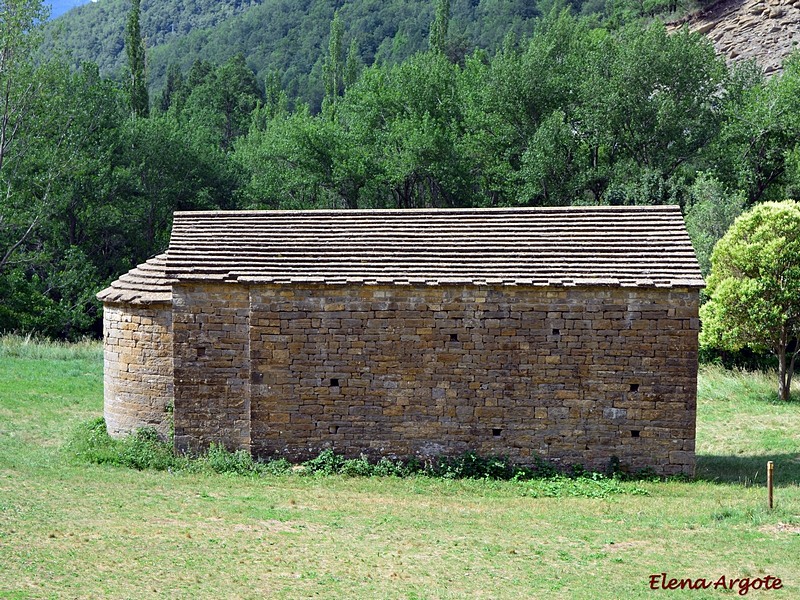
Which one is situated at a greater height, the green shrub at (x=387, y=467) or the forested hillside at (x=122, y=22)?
the forested hillside at (x=122, y=22)

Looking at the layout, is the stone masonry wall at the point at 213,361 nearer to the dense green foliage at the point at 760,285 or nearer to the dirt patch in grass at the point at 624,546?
the dirt patch in grass at the point at 624,546

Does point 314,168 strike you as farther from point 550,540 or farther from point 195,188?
point 550,540

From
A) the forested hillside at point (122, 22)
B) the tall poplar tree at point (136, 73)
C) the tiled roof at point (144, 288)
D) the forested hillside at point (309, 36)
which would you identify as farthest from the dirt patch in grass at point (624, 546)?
the forested hillside at point (122, 22)

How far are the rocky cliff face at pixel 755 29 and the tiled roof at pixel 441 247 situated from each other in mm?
41481

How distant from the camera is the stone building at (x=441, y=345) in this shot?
46.2ft

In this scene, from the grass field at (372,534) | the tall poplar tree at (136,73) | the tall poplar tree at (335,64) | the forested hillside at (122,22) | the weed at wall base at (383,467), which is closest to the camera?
the grass field at (372,534)

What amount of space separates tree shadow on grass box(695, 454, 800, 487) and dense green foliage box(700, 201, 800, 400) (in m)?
5.98

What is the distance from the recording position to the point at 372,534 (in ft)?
37.0

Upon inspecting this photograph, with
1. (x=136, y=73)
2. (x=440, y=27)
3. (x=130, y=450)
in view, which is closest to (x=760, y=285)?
(x=130, y=450)

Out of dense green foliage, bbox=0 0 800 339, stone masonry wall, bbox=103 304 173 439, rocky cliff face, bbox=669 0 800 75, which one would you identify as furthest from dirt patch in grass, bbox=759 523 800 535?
rocky cliff face, bbox=669 0 800 75

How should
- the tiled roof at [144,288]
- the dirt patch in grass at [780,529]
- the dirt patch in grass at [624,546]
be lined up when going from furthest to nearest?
the tiled roof at [144,288] < the dirt patch in grass at [780,529] < the dirt patch in grass at [624,546]

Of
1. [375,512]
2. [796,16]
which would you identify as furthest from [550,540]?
[796,16]

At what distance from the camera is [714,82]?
36031 millimetres

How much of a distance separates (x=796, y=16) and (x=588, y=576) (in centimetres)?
5374
